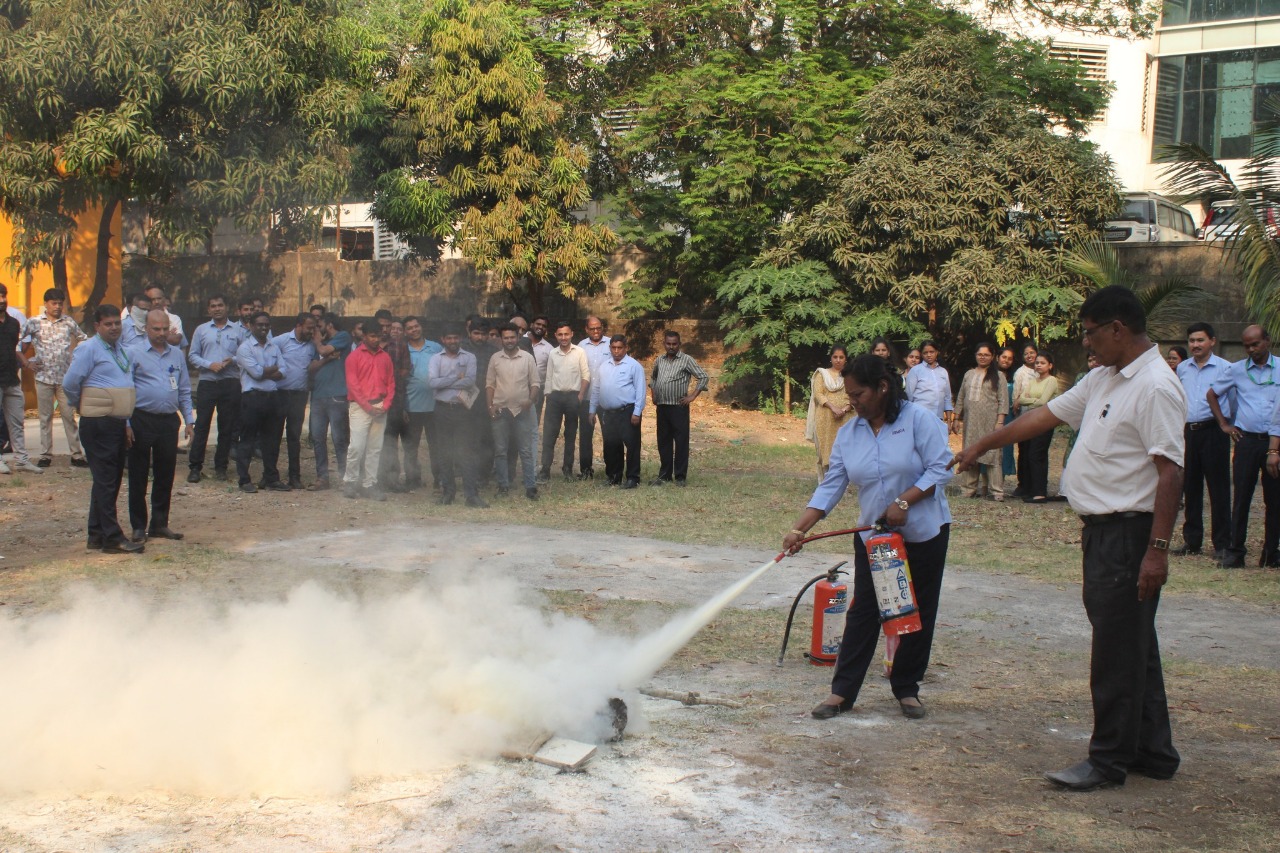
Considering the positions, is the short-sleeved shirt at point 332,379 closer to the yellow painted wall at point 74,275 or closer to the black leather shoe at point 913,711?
the yellow painted wall at point 74,275

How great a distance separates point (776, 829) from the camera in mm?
4305

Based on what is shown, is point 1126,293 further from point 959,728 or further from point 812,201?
point 812,201

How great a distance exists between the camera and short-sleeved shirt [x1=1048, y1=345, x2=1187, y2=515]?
4.54m

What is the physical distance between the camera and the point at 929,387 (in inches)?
A: 519

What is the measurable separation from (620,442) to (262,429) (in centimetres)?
402

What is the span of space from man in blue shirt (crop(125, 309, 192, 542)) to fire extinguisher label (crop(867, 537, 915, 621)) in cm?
627

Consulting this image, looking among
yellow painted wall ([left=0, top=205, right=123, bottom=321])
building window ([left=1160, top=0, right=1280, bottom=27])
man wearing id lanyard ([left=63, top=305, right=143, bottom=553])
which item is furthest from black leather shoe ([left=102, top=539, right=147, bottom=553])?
building window ([left=1160, top=0, right=1280, bottom=27])

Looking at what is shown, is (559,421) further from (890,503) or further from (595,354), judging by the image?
(890,503)

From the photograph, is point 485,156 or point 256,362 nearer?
point 256,362

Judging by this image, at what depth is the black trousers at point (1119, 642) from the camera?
4.66 meters

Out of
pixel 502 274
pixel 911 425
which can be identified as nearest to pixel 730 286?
pixel 502 274

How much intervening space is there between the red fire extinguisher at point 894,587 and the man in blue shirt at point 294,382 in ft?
27.9

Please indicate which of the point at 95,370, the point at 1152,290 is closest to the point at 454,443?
the point at 95,370

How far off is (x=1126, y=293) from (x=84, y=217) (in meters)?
17.2
